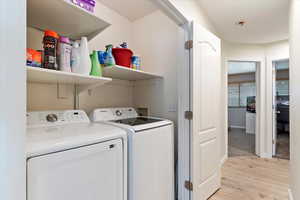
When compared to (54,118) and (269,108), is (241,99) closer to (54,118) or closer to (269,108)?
(269,108)

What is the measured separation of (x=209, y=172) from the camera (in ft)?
6.42

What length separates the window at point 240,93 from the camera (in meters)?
6.59

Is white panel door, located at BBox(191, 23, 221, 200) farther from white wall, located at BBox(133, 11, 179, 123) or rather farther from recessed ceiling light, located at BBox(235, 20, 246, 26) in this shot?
recessed ceiling light, located at BBox(235, 20, 246, 26)

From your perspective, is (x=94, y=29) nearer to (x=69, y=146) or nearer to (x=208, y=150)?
(x=69, y=146)

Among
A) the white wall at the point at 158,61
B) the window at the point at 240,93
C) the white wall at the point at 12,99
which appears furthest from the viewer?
the window at the point at 240,93

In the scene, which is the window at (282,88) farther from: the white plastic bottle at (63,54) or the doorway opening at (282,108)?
the white plastic bottle at (63,54)

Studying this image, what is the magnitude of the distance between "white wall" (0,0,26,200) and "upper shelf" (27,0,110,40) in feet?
2.04

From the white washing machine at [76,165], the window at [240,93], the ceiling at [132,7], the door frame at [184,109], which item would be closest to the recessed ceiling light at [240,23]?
the door frame at [184,109]

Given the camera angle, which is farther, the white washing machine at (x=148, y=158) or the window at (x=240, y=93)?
the window at (x=240, y=93)

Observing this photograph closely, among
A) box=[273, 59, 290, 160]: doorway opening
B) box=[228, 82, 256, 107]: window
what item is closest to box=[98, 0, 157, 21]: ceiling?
box=[273, 59, 290, 160]: doorway opening

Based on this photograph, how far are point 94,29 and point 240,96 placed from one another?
23.1 ft

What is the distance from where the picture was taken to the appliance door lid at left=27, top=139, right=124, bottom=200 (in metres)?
0.71

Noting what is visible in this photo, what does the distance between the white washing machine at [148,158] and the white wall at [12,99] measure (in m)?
0.73

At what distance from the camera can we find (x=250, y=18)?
2.28m
